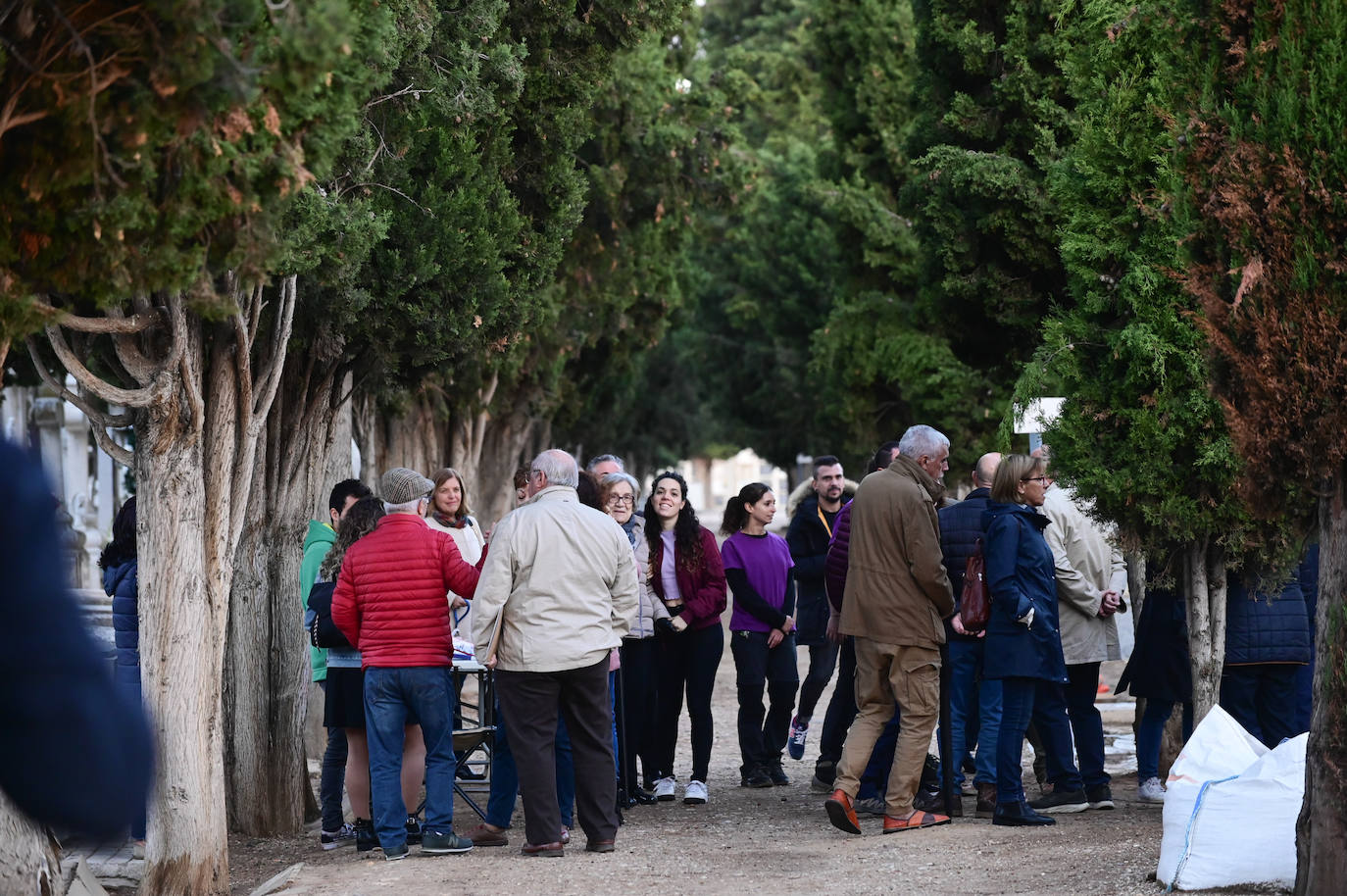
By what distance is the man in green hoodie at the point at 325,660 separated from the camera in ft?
28.5

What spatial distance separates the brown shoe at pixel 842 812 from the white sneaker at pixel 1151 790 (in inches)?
84.3

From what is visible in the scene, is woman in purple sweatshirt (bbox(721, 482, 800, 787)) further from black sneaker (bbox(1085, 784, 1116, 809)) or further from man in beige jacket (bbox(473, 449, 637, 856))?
man in beige jacket (bbox(473, 449, 637, 856))

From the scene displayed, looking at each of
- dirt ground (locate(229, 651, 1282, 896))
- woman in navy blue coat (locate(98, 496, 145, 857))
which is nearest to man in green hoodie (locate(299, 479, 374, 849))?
dirt ground (locate(229, 651, 1282, 896))

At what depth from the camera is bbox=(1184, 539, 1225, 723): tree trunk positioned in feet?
28.9

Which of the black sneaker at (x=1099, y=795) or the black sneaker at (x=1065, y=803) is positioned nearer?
the black sneaker at (x=1065, y=803)

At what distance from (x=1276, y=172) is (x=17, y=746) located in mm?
4739

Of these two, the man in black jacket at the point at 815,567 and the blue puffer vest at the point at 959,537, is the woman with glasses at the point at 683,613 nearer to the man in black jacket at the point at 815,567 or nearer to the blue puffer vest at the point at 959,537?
the man in black jacket at the point at 815,567

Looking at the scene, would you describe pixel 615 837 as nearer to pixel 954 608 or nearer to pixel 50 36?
pixel 954 608

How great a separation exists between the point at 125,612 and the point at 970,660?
4.78m

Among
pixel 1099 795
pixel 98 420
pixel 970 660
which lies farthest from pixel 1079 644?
pixel 98 420

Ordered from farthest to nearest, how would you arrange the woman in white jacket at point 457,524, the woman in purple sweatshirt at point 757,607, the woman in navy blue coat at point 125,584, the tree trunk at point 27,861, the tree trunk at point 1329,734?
the woman in purple sweatshirt at point 757,607, the woman in white jacket at point 457,524, the woman in navy blue coat at point 125,584, the tree trunk at point 1329,734, the tree trunk at point 27,861

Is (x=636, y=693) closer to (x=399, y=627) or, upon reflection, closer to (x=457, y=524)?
(x=457, y=524)

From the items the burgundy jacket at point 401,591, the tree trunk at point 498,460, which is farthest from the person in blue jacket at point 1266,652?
the tree trunk at point 498,460

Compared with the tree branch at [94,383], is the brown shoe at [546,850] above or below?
below
